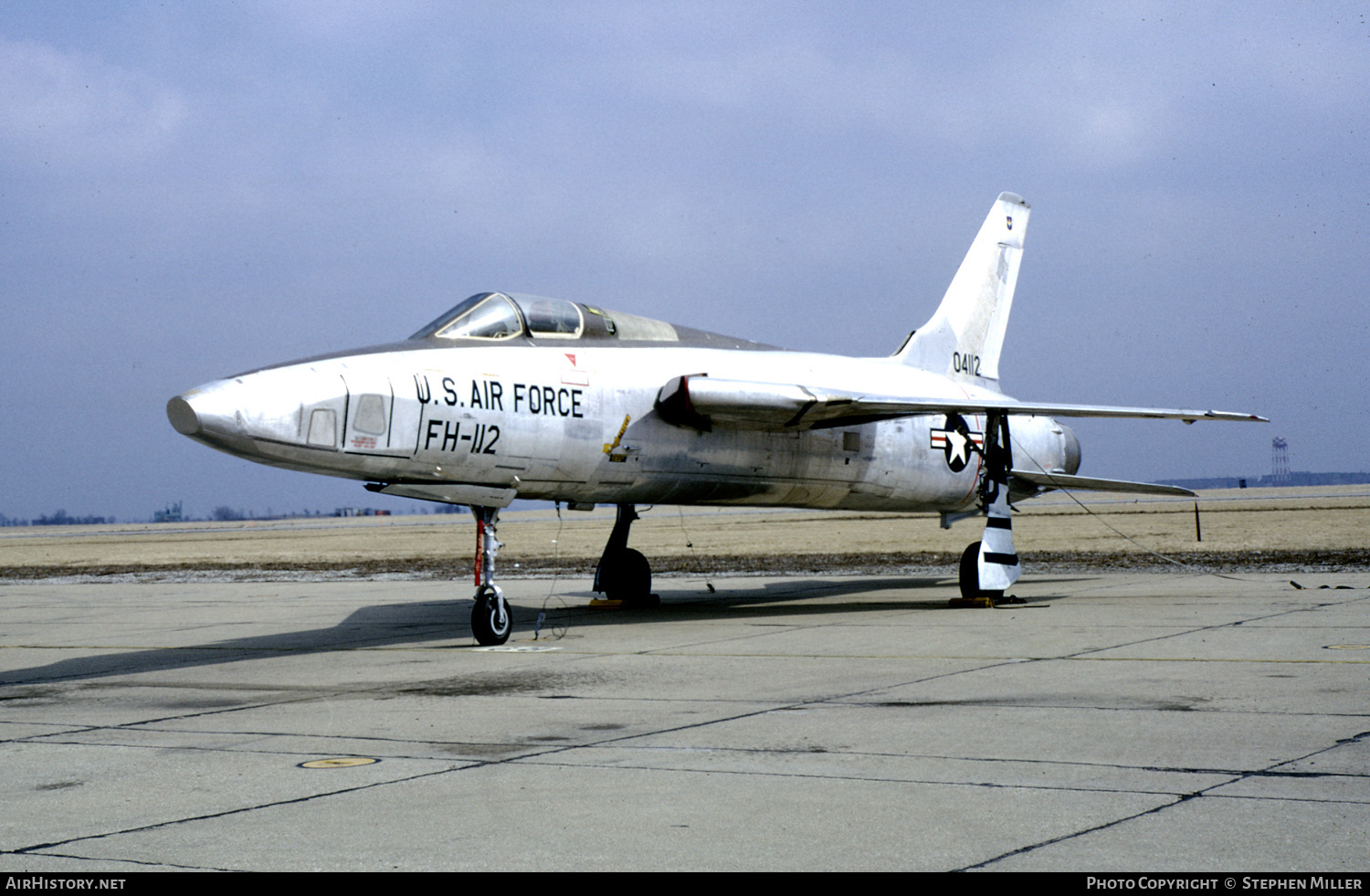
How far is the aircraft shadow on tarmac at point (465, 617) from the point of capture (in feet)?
37.8

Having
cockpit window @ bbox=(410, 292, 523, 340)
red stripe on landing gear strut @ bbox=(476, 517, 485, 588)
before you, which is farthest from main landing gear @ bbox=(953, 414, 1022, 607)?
cockpit window @ bbox=(410, 292, 523, 340)

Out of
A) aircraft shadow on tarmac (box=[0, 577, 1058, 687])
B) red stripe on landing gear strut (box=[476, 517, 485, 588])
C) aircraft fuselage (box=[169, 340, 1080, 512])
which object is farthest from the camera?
red stripe on landing gear strut (box=[476, 517, 485, 588])

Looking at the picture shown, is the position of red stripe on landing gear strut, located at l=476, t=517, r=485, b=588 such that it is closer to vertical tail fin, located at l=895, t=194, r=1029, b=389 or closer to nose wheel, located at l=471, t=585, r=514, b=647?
nose wheel, located at l=471, t=585, r=514, b=647

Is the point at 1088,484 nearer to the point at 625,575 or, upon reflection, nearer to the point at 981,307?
the point at 981,307

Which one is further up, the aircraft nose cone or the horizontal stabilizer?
the aircraft nose cone

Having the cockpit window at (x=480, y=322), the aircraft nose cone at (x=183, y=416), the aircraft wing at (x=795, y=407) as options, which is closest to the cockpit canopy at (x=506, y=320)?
the cockpit window at (x=480, y=322)

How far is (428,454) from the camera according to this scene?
11.7m

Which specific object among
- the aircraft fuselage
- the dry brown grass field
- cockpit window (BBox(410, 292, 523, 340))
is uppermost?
cockpit window (BBox(410, 292, 523, 340))

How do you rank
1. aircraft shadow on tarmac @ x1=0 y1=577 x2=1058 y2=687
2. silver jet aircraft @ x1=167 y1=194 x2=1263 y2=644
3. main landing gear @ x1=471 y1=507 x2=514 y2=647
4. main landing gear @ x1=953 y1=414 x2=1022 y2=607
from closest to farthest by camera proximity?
silver jet aircraft @ x1=167 y1=194 x2=1263 y2=644 < aircraft shadow on tarmac @ x1=0 y1=577 x2=1058 y2=687 < main landing gear @ x1=471 y1=507 x2=514 y2=647 < main landing gear @ x1=953 y1=414 x2=1022 y2=607

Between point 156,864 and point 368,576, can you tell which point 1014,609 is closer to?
point 156,864

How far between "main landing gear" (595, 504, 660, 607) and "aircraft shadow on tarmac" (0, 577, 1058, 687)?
0.37 m

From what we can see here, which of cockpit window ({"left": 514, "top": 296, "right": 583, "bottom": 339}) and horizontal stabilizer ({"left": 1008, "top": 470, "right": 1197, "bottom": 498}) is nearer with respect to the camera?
A: cockpit window ({"left": 514, "top": 296, "right": 583, "bottom": 339})

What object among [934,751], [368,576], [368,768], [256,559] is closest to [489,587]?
[368,768]

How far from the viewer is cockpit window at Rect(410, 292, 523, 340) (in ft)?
41.2
